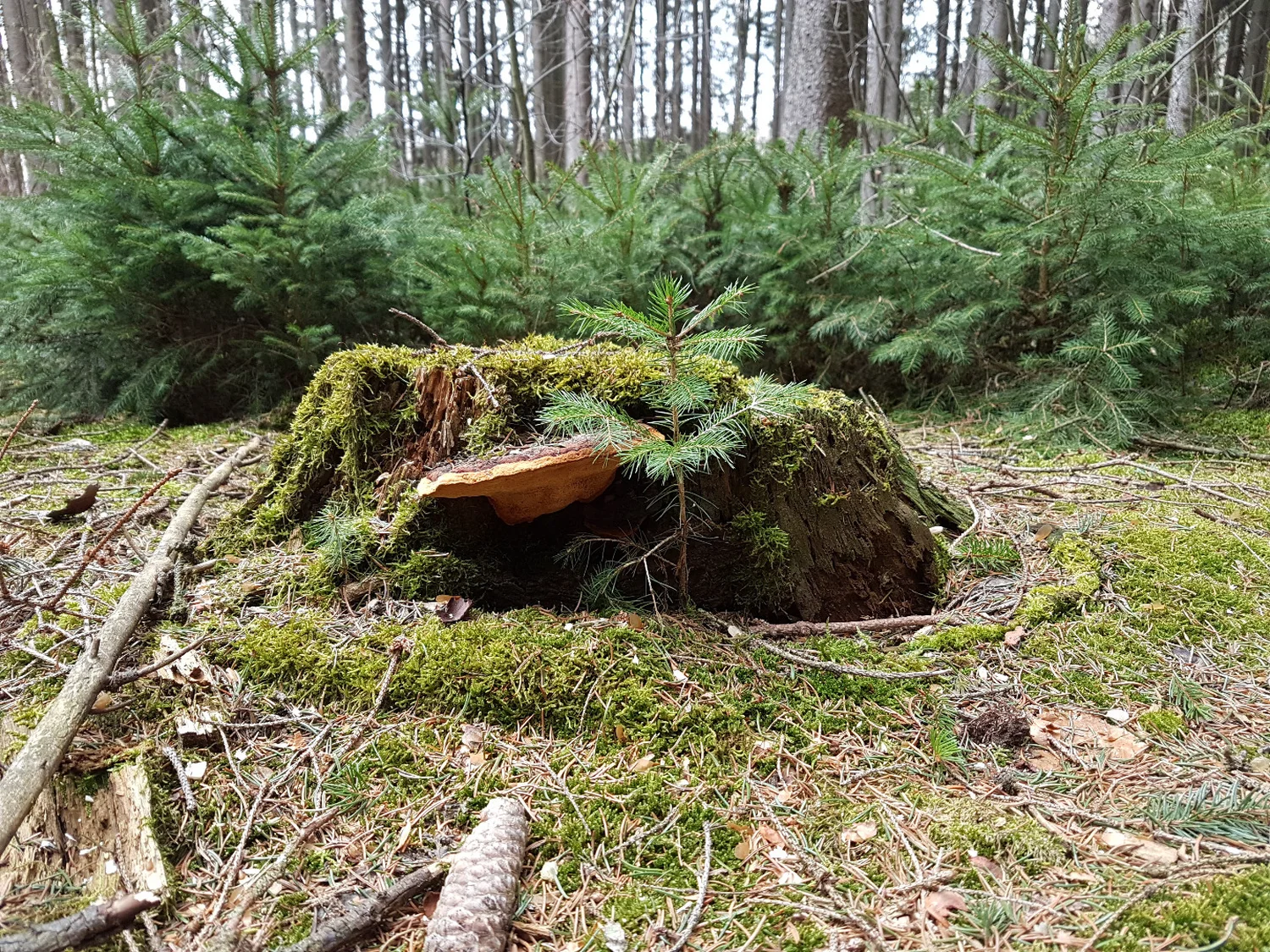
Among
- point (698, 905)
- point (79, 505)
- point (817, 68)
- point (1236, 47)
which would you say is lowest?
point (698, 905)

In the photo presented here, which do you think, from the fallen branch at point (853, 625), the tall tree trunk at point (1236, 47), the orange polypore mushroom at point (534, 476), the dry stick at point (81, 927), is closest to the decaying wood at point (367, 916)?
the dry stick at point (81, 927)

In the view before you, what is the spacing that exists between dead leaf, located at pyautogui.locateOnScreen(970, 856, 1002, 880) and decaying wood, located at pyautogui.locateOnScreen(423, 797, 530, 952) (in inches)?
40.3

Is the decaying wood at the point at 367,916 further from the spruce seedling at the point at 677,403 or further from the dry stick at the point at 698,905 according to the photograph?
the spruce seedling at the point at 677,403

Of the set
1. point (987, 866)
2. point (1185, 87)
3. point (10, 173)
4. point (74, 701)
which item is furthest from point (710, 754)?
point (10, 173)

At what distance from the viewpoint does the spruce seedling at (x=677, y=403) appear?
2.02m

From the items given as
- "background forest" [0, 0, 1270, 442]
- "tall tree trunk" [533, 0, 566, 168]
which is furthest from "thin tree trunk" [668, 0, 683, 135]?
"background forest" [0, 0, 1270, 442]

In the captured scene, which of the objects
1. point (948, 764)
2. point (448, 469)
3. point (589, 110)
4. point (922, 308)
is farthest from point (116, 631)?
point (589, 110)

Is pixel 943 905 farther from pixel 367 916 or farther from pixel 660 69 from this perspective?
pixel 660 69

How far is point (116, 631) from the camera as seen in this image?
2.03m

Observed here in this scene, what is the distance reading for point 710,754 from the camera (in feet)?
6.31

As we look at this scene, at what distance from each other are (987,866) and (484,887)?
3.64 ft

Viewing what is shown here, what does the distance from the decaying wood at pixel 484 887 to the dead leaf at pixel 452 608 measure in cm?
73

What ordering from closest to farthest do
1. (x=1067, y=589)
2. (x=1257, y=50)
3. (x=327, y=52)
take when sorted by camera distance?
(x=1067, y=589)
(x=327, y=52)
(x=1257, y=50)

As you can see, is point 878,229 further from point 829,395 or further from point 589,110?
point 589,110
